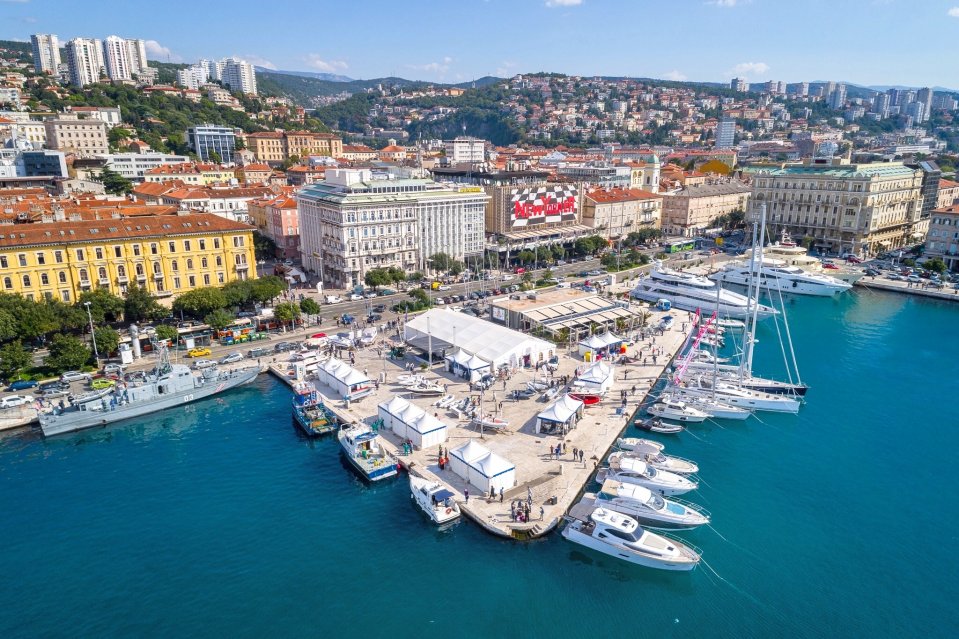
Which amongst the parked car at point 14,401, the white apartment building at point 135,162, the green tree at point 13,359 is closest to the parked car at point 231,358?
the parked car at point 14,401

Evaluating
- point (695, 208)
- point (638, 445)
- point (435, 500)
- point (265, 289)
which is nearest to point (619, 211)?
point (695, 208)

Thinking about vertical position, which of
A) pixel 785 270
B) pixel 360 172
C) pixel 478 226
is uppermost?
pixel 360 172

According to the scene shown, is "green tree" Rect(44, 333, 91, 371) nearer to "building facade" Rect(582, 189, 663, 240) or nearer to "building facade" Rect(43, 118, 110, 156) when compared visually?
"building facade" Rect(582, 189, 663, 240)

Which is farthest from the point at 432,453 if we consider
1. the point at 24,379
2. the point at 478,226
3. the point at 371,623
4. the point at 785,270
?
the point at 785,270

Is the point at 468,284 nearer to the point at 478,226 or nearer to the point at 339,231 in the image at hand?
the point at 478,226

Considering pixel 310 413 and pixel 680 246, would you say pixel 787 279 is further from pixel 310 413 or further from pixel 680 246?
pixel 310 413

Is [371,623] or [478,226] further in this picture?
[478,226]

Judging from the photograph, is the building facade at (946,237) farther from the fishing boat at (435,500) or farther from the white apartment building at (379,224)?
the fishing boat at (435,500)
